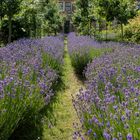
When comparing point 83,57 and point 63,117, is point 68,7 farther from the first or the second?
point 63,117

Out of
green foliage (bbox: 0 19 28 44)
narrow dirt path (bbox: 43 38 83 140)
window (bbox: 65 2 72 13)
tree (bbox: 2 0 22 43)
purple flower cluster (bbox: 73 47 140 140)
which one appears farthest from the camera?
window (bbox: 65 2 72 13)

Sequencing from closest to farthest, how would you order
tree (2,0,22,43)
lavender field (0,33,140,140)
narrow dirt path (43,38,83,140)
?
1. lavender field (0,33,140,140)
2. narrow dirt path (43,38,83,140)
3. tree (2,0,22,43)

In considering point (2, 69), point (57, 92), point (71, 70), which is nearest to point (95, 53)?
point (71, 70)

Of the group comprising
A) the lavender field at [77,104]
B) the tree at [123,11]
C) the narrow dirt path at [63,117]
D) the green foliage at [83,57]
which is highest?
the tree at [123,11]

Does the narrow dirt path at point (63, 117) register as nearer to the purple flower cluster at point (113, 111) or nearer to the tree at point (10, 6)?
the purple flower cluster at point (113, 111)


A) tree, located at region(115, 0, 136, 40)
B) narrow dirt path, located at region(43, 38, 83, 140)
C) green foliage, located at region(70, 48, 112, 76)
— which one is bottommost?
narrow dirt path, located at region(43, 38, 83, 140)

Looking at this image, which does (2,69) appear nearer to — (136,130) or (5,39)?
(136,130)

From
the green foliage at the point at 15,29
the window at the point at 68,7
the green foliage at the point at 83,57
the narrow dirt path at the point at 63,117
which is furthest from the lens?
the window at the point at 68,7

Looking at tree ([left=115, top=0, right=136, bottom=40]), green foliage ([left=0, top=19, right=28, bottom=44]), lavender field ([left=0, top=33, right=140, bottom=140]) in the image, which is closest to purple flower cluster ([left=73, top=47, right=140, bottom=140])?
lavender field ([left=0, top=33, right=140, bottom=140])

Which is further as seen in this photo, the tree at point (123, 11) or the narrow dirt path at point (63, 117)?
the tree at point (123, 11)

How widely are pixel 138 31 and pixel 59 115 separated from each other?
12963 millimetres

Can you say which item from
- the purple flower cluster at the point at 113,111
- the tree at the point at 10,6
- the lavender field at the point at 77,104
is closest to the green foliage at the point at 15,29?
the tree at the point at 10,6

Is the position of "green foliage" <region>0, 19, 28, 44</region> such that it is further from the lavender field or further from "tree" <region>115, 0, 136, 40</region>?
the lavender field

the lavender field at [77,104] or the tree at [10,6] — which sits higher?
the tree at [10,6]
